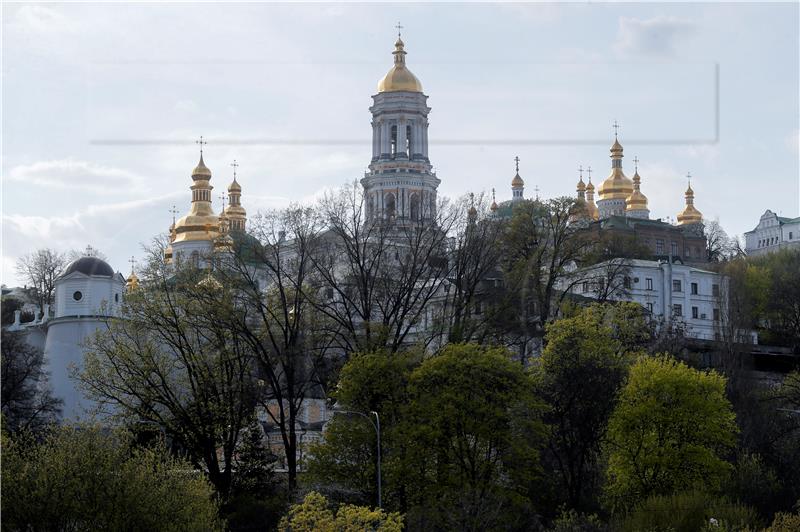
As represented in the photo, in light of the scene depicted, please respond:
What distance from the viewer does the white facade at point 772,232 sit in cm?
12350

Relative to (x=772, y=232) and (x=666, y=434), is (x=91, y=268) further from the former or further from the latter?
(x=772, y=232)

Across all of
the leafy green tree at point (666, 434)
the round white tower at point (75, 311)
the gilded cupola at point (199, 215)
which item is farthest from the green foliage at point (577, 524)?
the gilded cupola at point (199, 215)

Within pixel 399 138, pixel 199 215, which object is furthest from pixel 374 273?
pixel 199 215

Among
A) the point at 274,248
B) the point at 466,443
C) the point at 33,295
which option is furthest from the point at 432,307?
the point at 33,295

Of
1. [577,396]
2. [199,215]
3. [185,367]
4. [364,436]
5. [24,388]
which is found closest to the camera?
[364,436]

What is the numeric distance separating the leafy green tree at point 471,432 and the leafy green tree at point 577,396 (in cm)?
151

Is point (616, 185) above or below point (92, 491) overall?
above

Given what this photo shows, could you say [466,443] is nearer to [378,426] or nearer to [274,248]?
[378,426]

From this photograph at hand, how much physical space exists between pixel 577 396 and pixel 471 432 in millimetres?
4582

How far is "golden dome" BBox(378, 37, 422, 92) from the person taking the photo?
90750 millimetres

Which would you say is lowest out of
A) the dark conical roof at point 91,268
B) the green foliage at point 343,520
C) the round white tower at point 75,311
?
the green foliage at point 343,520

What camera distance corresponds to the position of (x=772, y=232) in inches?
4941

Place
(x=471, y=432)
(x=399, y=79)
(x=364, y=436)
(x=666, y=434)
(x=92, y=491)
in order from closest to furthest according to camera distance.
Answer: (x=92, y=491), (x=471, y=432), (x=364, y=436), (x=666, y=434), (x=399, y=79)

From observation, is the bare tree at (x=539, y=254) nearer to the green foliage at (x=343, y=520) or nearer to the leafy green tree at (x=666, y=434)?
the leafy green tree at (x=666, y=434)
